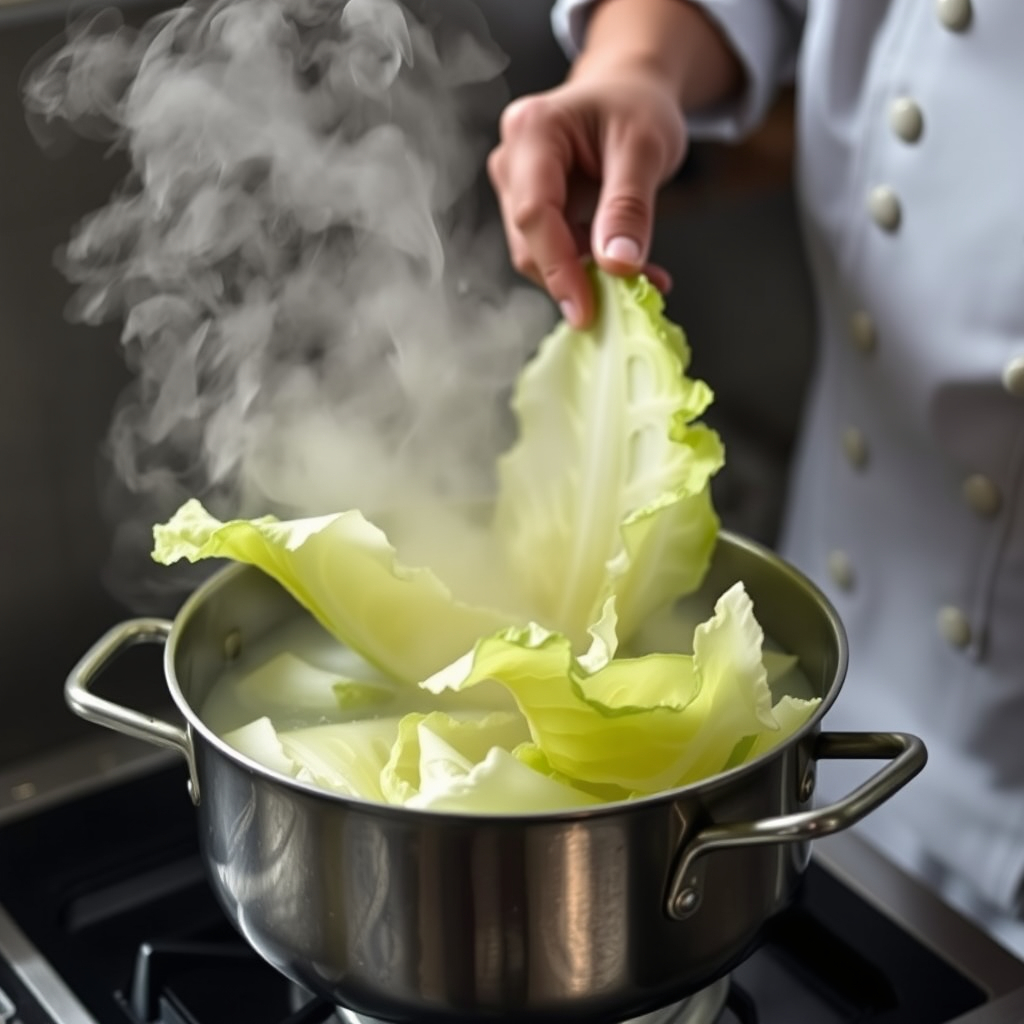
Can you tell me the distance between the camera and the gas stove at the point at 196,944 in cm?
84

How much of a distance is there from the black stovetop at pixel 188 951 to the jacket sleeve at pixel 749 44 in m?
0.52

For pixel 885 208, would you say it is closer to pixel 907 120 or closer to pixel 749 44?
pixel 907 120

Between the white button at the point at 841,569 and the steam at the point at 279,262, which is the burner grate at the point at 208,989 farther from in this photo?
the white button at the point at 841,569

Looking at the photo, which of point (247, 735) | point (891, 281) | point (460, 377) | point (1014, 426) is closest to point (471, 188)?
point (460, 377)

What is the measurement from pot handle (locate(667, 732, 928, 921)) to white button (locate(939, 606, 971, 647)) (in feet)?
1.12

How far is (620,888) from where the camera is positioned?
657 millimetres

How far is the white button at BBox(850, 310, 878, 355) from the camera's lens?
103 centimetres

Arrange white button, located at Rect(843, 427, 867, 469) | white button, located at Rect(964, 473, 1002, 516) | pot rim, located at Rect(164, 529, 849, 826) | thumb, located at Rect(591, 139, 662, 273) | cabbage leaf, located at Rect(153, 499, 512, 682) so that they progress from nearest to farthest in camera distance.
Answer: pot rim, located at Rect(164, 529, 849, 826) < cabbage leaf, located at Rect(153, 499, 512, 682) < thumb, located at Rect(591, 139, 662, 273) < white button, located at Rect(964, 473, 1002, 516) < white button, located at Rect(843, 427, 867, 469)

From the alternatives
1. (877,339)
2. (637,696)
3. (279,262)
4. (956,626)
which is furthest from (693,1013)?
(279,262)

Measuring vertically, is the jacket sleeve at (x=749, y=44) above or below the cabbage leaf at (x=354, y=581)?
above

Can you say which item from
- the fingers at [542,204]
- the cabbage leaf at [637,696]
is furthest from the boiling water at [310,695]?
the fingers at [542,204]

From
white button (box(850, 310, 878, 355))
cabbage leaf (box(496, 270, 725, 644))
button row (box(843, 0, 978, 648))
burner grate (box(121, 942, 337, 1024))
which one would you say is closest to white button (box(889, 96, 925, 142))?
button row (box(843, 0, 978, 648))

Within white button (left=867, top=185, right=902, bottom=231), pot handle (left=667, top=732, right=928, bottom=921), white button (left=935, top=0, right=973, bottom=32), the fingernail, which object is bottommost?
pot handle (left=667, top=732, right=928, bottom=921)

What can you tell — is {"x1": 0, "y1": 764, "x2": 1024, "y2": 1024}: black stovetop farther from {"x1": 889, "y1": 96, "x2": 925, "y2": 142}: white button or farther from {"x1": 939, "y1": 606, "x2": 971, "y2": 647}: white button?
{"x1": 889, "y1": 96, "x2": 925, "y2": 142}: white button
